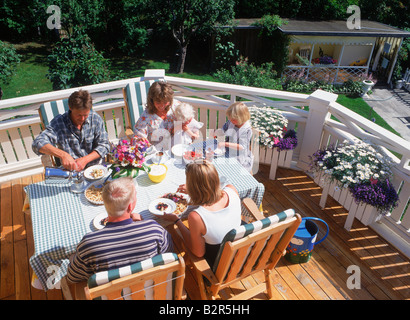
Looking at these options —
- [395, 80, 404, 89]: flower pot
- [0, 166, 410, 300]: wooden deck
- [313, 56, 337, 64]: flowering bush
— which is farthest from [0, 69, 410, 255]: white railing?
[395, 80, 404, 89]: flower pot

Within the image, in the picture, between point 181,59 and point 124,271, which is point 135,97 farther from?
point 181,59

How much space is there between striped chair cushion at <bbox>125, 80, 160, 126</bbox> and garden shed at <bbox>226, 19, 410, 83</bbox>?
45.9 feet

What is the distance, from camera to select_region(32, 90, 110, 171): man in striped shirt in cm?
296

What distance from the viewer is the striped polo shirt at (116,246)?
6.07 feet

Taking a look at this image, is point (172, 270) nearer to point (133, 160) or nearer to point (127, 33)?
point (133, 160)

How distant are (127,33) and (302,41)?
9.25 meters

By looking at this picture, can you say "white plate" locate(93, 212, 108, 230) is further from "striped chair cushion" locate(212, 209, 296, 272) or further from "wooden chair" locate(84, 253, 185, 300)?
"striped chair cushion" locate(212, 209, 296, 272)

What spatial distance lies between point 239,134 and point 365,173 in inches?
50.2

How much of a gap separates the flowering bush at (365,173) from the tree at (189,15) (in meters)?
12.8

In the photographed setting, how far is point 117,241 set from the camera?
1861 mm

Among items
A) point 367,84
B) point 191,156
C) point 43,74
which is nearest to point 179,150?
point 191,156

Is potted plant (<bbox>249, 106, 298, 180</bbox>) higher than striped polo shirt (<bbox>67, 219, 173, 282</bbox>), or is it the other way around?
striped polo shirt (<bbox>67, 219, 173, 282</bbox>)

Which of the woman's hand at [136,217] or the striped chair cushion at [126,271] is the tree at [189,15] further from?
the striped chair cushion at [126,271]

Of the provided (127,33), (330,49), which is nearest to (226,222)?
(127,33)
